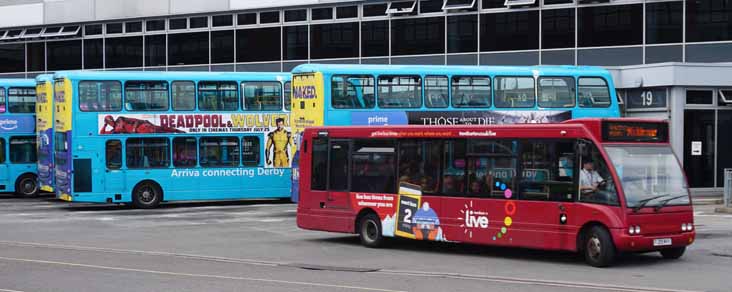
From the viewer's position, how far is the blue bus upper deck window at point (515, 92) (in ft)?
91.0

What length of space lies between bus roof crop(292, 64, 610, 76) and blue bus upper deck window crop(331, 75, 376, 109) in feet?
0.58

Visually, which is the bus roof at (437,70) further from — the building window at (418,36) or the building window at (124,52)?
the building window at (124,52)

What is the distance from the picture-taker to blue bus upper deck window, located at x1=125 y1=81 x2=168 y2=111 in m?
30.6

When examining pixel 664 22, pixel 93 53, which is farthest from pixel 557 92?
pixel 93 53

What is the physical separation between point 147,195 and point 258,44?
38.3 feet

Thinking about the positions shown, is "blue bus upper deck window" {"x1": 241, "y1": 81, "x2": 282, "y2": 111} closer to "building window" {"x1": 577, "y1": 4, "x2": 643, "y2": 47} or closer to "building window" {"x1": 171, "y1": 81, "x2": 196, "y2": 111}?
"building window" {"x1": 171, "y1": 81, "x2": 196, "y2": 111}

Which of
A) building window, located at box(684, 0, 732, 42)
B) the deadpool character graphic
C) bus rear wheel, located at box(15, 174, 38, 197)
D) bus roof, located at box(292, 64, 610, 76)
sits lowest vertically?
bus rear wheel, located at box(15, 174, 38, 197)

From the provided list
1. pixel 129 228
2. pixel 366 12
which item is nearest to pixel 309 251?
pixel 129 228

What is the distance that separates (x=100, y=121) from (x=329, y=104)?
8.12 meters

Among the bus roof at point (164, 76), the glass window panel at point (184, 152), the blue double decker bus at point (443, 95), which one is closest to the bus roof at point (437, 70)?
the blue double decker bus at point (443, 95)

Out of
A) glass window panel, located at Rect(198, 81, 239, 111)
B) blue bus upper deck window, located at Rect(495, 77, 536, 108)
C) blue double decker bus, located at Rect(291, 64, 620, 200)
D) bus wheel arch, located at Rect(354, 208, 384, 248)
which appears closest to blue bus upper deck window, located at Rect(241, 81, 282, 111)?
glass window panel, located at Rect(198, 81, 239, 111)

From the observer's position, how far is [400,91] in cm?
2709

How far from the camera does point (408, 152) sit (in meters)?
19.0

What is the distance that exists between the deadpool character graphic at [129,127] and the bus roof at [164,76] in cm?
121
